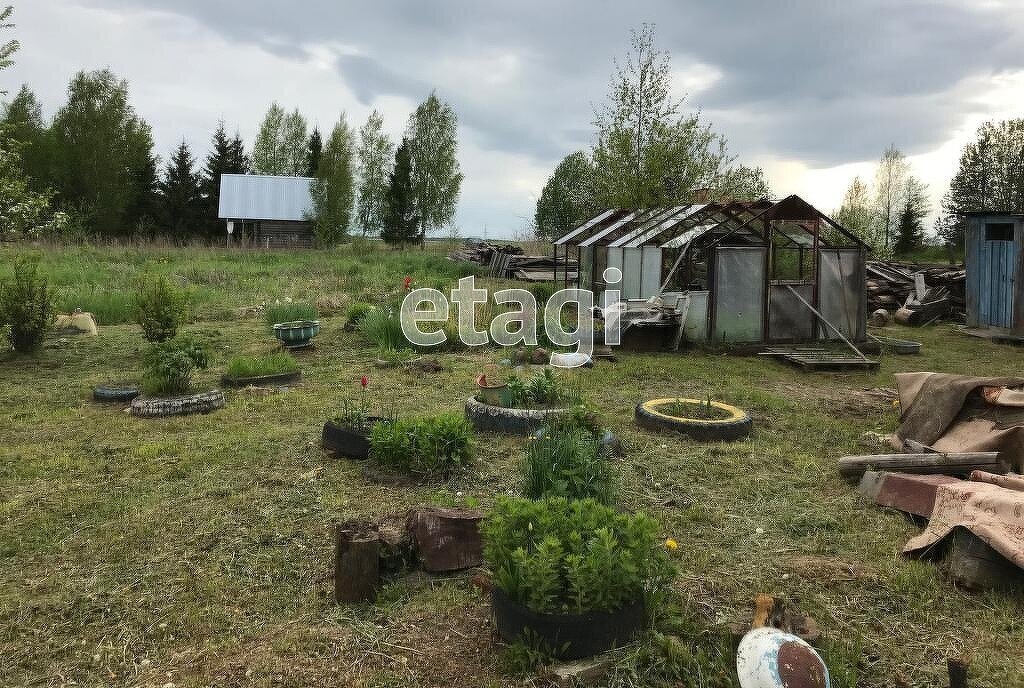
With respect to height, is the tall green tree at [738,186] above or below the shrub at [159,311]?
above

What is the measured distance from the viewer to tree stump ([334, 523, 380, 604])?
3.67m

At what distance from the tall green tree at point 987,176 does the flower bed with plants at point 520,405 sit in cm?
3504

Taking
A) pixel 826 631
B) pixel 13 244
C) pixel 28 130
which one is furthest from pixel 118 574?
pixel 28 130

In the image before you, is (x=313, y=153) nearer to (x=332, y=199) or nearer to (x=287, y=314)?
(x=332, y=199)

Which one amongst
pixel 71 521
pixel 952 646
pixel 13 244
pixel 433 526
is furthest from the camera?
pixel 13 244

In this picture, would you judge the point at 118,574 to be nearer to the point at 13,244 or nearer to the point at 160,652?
the point at 160,652

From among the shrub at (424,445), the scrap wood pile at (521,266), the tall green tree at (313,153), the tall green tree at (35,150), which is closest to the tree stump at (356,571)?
the shrub at (424,445)

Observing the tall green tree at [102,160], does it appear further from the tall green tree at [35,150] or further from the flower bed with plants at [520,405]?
the flower bed with plants at [520,405]

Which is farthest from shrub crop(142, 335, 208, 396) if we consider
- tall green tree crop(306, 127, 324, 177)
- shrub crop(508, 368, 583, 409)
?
tall green tree crop(306, 127, 324, 177)

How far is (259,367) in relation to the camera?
30.0ft

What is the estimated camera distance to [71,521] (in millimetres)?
4832

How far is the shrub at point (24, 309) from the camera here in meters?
10.7

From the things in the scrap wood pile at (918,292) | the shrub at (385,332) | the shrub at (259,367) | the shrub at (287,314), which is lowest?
the shrub at (259,367)

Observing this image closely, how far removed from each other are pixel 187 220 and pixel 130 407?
3550 centimetres
